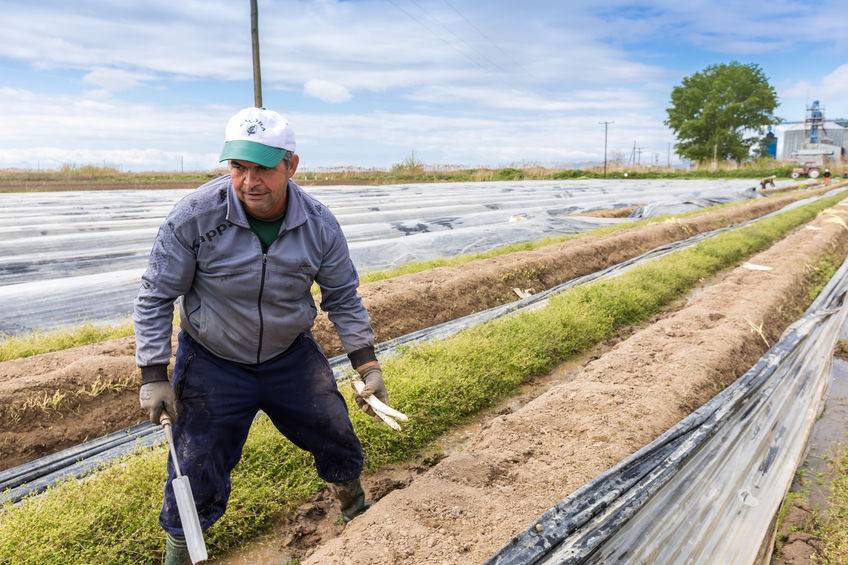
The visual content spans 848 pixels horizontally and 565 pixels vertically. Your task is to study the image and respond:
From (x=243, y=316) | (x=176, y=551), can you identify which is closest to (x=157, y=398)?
(x=243, y=316)

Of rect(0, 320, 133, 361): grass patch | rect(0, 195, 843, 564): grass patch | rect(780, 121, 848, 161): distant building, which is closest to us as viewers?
rect(0, 195, 843, 564): grass patch

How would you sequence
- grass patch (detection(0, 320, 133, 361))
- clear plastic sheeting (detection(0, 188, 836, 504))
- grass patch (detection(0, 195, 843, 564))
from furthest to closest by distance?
1. grass patch (detection(0, 320, 133, 361))
2. clear plastic sheeting (detection(0, 188, 836, 504))
3. grass patch (detection(0, 195, 843, 564))

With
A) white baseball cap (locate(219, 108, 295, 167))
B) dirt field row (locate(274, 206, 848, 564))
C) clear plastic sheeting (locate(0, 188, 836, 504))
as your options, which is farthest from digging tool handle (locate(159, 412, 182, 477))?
clear plastic sheeting (locate(0, 188, 836, 504))

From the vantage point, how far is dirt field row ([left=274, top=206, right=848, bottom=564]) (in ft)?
7.93

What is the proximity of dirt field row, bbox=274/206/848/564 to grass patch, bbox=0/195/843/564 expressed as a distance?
1.23 ft

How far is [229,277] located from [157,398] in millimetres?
474

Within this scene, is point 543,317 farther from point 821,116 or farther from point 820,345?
point 821,116

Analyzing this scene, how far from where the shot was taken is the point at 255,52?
10484mm

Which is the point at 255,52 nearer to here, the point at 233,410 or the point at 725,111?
the point at 233,410

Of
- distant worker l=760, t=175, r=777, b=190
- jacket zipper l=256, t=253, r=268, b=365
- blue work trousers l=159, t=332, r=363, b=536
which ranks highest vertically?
distant worker l=760, t=175, r=777, b=190

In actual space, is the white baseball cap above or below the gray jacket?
above

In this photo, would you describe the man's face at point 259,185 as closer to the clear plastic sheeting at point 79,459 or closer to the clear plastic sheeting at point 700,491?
the clear plastic sheeting at point 700,491

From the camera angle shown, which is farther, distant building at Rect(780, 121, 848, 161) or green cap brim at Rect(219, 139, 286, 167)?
distant building at Rect(780, 121, 848, 161)

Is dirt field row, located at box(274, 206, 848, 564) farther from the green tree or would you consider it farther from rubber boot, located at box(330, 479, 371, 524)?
the green tree
